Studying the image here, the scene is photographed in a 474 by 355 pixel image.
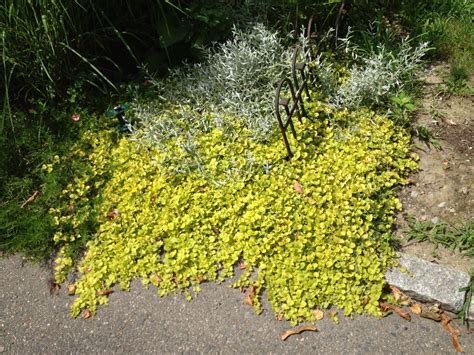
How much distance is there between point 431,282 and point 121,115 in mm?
2716

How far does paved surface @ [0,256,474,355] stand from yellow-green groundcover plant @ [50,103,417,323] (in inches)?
3.9

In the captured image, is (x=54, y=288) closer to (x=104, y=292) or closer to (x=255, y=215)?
(x=104, y=292)

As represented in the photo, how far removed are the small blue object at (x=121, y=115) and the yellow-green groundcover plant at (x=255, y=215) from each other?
5.9 inches

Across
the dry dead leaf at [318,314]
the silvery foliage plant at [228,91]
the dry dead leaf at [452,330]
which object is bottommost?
the dry dead leaf at [318,314]

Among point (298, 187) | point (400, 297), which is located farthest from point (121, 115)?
point (400, 297)

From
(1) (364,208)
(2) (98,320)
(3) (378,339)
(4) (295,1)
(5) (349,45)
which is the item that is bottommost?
(2) (98,320)

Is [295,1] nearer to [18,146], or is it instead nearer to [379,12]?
[379,12]

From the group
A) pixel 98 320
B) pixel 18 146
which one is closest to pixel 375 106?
pixel 98 320

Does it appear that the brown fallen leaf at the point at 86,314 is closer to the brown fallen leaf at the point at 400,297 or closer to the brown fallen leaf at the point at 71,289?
the brown fallen leaf at the point at 71,289

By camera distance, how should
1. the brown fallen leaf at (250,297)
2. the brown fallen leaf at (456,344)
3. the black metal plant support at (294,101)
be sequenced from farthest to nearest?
the black metal plant support at (294,101)
the brown fallen leaf at (250,297)
the brown fallen leaf at (456,344)

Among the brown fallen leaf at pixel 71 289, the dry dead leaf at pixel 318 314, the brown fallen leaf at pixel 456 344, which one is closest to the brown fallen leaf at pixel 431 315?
the brown fallen leaf at pixel 456 344

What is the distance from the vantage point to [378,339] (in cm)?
286

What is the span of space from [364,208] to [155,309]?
1594 mm

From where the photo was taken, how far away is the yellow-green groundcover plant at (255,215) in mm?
3078
